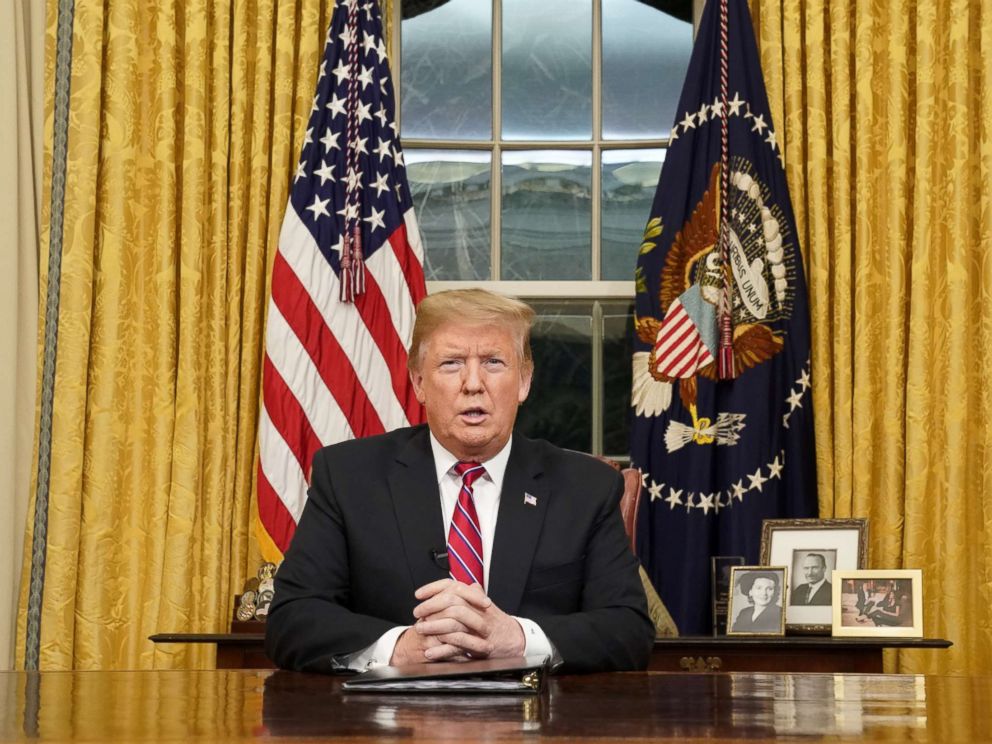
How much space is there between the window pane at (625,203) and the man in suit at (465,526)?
1988 millimetres

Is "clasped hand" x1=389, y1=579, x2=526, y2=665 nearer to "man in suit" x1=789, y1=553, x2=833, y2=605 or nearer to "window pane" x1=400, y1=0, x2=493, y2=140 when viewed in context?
"man in suit" x1=789, y1=553, x2=833, y2=605

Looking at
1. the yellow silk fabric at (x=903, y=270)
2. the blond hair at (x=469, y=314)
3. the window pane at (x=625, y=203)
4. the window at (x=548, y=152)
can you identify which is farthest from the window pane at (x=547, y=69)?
the blond hair at (x=469, y=314)

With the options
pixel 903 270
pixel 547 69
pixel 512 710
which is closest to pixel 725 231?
pixel 903 270

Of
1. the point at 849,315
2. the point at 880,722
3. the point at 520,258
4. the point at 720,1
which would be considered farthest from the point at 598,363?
the point at 880,722

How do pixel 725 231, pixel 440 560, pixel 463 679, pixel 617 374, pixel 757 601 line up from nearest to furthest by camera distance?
pixel 463 679, pixel 440 560, pixel 757 601, pixel 725 231, pixel 617 374

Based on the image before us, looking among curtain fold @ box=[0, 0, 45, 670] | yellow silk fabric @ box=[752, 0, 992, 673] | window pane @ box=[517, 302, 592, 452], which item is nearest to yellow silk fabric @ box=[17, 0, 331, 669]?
curtain fold @ box=[0, 0, 45, 670]

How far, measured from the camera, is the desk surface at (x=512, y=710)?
4.29 feet

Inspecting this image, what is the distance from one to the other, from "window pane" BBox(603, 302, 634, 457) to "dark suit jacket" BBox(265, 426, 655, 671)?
196 cm

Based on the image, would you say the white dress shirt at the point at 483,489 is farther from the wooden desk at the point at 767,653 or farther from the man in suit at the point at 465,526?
the wooden desk at the point at 767,653

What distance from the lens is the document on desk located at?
167 cm

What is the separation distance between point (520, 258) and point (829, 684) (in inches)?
113

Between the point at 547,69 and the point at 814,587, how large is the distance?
1.99 metres

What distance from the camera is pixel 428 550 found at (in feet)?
7.71

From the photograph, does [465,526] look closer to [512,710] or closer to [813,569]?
[512,710]
